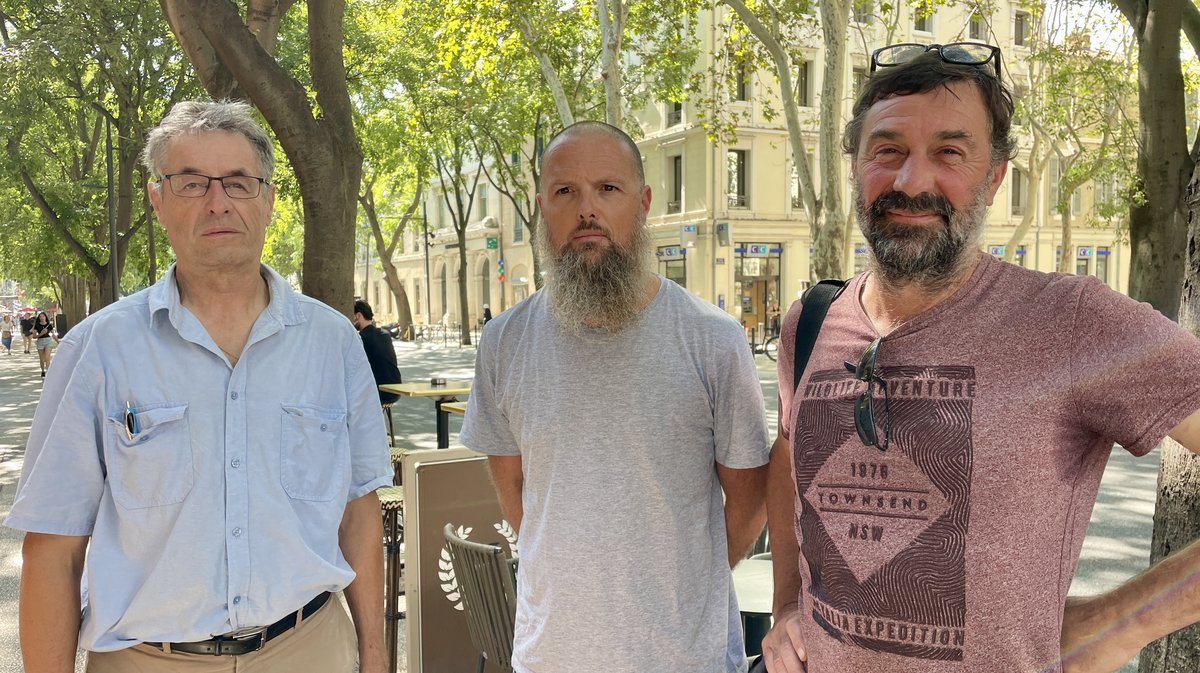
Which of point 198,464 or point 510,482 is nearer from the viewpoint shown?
point 198,464

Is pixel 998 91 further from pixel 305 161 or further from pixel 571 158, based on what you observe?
pixel 305 161

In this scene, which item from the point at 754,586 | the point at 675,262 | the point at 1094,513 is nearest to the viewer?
the point at 754,586

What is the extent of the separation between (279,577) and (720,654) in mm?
1057

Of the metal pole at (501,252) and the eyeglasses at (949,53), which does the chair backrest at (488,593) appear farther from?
the metal pole at (501,252)

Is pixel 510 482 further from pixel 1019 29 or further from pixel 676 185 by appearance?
pixel 1019 29

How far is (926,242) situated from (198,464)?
1.67 meters

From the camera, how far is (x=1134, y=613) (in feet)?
4.55

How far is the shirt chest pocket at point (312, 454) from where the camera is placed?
2115 mm

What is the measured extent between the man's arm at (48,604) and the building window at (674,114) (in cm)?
3339

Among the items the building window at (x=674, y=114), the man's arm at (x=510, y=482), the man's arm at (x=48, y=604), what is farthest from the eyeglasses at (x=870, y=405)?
the building window at (x=674, y=114)

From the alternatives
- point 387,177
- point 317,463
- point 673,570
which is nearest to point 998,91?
point 673,570

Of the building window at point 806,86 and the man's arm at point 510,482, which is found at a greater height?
the building window at point 806,86

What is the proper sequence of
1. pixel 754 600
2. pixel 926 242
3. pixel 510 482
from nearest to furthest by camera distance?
pixel 926 242, pixel 510 482, pixel 754 600

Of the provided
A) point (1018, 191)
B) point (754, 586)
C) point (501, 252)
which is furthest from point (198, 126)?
point (501, 252)
